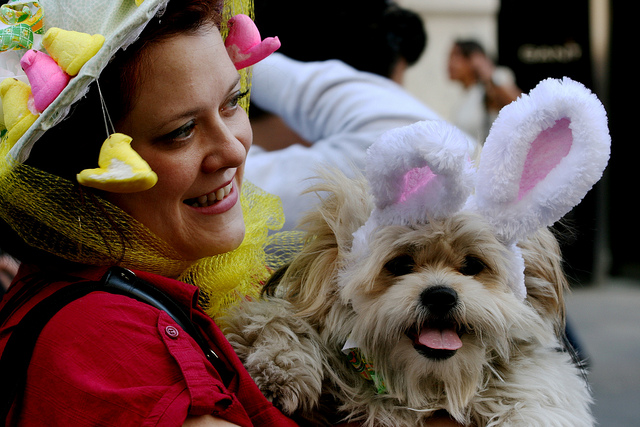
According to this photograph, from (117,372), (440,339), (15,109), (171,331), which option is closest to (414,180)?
(440,339)

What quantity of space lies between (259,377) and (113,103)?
28.6 inches

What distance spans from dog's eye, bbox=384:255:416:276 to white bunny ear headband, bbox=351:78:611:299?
0.07 m

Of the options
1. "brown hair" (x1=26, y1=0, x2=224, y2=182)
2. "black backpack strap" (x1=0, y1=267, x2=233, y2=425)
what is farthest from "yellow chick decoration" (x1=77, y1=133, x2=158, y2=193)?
"black backpack strap" (x1=0, y1=267, x2=233, y2=425)

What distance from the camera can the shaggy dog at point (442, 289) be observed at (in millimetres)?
1444

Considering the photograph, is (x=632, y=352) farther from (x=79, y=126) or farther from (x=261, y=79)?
(x=79, y=126)

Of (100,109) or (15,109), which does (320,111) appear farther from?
(15,109)

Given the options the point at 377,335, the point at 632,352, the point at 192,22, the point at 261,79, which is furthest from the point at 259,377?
the point at 632,352

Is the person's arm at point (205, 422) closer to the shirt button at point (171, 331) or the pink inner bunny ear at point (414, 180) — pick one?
the shirt button at point (171, 331)

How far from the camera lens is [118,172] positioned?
4.30ft

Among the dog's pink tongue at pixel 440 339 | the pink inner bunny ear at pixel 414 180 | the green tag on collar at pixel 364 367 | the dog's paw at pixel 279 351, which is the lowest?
the green tag on collar at pixel 364 367

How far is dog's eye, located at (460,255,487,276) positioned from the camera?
5.22 feet

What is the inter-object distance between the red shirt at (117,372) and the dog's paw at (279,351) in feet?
0.45

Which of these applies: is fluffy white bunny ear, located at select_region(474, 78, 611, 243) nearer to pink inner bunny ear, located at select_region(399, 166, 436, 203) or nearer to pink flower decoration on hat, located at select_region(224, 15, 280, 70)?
pink inner bunny ear, located at select_region(399, 166, 436, 203)

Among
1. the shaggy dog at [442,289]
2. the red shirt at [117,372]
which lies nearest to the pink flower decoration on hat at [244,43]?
Answer: the shaggy dog at [442,289]
